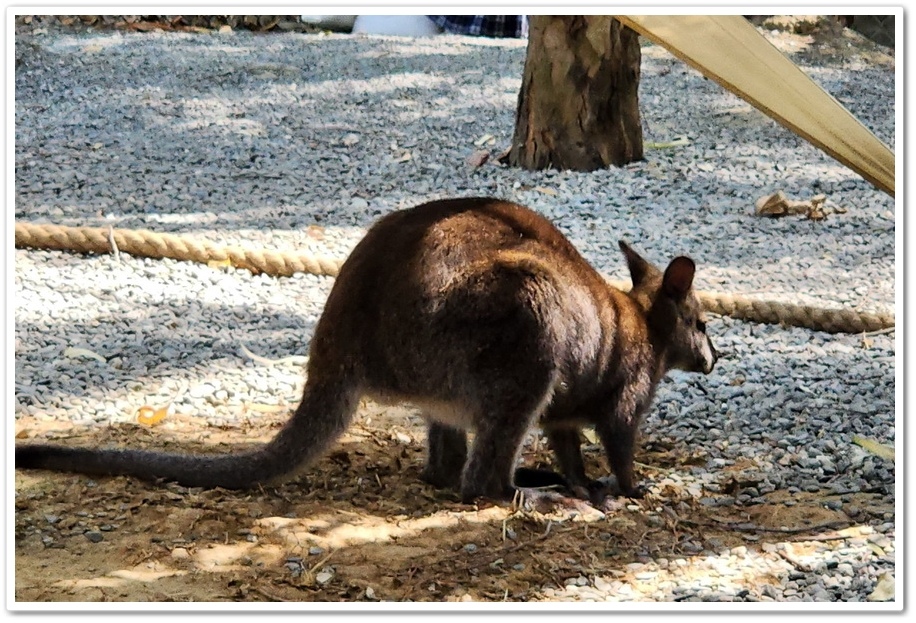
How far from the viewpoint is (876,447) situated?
4.53m

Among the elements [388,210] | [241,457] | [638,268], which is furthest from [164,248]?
[638,268]

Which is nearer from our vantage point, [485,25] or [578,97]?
[578,97]

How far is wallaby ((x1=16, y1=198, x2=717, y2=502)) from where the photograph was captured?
382 centimetres

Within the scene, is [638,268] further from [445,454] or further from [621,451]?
[445,454]

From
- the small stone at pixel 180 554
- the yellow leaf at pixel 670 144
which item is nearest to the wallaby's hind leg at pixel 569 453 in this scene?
the small stone at pixel 180 554

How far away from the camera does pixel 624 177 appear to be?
7.82 m

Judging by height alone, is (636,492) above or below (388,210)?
below

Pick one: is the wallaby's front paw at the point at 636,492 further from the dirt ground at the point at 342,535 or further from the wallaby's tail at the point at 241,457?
the wallaby's tail at the point at 241,457

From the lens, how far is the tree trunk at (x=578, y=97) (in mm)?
7641

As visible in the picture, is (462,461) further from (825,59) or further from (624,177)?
(825,59)

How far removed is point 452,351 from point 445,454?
0.60 metres

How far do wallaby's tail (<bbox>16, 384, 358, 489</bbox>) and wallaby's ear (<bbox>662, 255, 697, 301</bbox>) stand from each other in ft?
4.27

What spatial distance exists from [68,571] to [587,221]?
4.42 metres

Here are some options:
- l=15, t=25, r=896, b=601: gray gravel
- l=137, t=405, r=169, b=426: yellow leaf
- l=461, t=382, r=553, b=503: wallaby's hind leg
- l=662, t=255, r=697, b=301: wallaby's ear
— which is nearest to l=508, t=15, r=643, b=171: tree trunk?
l=15, t=25, r=896, b=601: gray gravel
